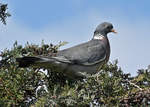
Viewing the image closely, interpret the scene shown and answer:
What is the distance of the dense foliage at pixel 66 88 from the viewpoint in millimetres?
3576

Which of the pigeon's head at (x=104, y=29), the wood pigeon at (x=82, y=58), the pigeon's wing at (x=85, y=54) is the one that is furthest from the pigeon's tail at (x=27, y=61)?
the pigeon's head at (x=104, y=29)

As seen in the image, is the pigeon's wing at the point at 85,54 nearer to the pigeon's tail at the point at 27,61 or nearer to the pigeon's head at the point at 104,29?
the pigeon's head at the point at 104,29

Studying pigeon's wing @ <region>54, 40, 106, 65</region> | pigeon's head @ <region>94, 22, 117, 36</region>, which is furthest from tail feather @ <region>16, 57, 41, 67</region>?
pigeon's head @ <region>94, 22, 117, 36</region>

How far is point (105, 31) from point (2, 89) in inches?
116

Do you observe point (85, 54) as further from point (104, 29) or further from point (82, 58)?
point (104, 29)

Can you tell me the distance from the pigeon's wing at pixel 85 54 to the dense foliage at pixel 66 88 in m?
0.76

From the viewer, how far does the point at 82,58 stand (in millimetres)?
5863

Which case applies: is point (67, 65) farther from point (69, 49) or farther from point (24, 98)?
point (24, 98)

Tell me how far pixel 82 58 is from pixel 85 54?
0.51ft

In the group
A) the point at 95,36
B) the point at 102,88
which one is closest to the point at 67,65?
the point at 95,36

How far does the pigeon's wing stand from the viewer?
566 centimetres

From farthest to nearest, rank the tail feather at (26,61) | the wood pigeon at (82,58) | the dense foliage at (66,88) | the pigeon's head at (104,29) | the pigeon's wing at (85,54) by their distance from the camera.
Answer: the pigeon's head at (104,29) < the pigeon's wing at (85,54) < the wood pigeon at (82,58) < the tail feather at (26,61) < the dense foliage at (66,88)

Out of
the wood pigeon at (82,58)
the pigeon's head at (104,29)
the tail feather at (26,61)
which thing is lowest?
the tail feather at (26,61)

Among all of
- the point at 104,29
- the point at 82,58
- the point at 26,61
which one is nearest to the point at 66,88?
the point at 26,61
